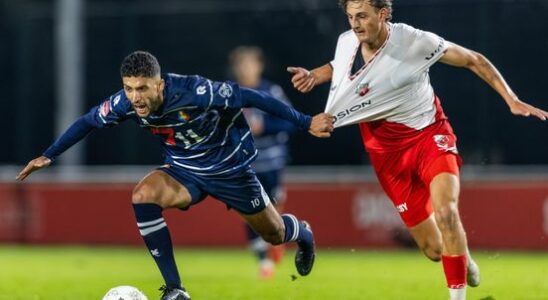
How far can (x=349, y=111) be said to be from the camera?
31.4 feet

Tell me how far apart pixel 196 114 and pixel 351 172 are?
29.1 ft

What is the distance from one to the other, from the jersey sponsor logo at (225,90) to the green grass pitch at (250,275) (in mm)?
1710

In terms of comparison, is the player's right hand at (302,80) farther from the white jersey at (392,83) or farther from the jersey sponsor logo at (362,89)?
the jersey sponsor logo at (362,89)

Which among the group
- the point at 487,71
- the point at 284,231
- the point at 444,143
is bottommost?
the point at 284,231

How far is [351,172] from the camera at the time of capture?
17875 millimetres

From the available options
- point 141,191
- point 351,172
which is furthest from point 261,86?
point 141,191

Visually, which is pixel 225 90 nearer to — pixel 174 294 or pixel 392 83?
pixel 392 83

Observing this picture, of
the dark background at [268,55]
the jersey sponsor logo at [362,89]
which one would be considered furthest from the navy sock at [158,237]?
the dark background at [268,55]

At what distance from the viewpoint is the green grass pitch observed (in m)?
11.2

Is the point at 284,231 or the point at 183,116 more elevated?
the point at 183,116

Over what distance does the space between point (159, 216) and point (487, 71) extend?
257 cm

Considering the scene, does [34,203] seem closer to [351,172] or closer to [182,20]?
[182,20]

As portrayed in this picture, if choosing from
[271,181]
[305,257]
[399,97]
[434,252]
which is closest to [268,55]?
[271,181]

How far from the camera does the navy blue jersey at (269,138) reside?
1407cm
